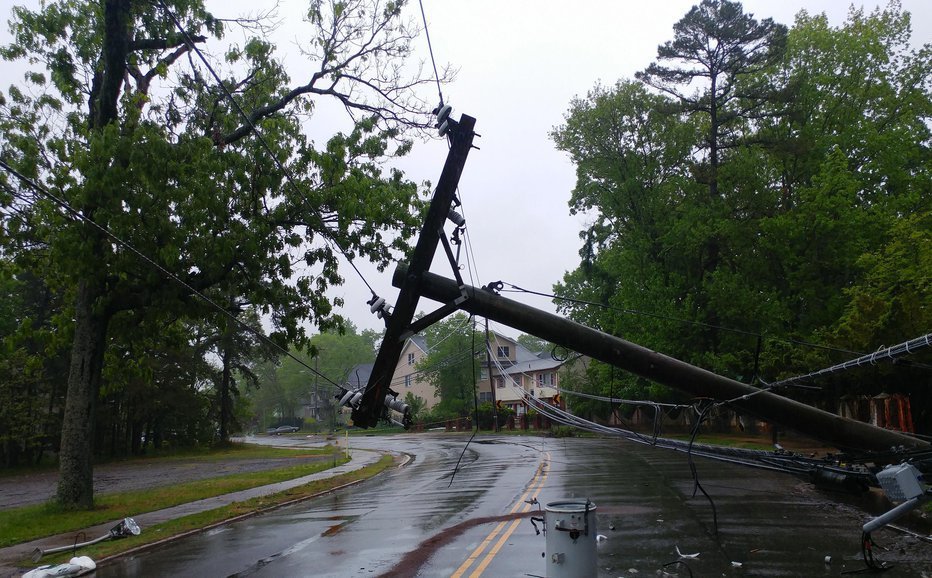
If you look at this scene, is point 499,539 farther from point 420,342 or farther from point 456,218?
point 420,342

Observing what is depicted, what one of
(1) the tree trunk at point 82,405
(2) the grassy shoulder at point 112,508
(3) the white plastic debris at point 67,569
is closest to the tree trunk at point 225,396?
(2) the grassy shoulder at point 112,508

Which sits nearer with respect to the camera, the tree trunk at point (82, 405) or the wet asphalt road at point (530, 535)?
the wet asphalt road at point (530, 535)

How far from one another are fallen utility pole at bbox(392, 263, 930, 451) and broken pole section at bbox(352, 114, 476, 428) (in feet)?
0.98

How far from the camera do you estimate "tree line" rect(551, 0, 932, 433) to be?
28.7 m

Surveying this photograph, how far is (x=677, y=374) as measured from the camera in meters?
7.76

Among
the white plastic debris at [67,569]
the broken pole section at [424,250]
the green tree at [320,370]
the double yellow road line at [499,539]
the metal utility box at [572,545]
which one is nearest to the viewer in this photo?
the metal utility box at [572,545]

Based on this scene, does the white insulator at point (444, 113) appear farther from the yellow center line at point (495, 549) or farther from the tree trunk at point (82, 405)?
the tree trunk at point (82, 405)

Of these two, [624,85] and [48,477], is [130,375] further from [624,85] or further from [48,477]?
[624,85]

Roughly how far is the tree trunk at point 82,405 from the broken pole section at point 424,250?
9788mm

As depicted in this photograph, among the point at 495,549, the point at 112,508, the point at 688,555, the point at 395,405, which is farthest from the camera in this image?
the point at 112,508

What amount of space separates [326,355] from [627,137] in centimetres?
9080

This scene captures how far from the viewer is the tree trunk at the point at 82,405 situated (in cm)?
1543

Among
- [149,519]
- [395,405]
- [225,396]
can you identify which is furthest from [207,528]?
[225,396]

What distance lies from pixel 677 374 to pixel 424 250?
10.8 ft
